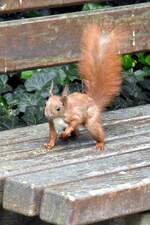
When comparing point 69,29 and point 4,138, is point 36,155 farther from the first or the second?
point 69,29

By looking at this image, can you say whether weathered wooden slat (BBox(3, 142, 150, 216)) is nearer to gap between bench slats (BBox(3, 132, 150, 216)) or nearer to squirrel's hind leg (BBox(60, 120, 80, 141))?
gap between bench slats (BBox(3, 132, 150, 216))

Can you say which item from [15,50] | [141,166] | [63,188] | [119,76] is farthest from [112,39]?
[63,188]

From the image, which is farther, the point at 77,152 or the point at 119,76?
the point at 119,76

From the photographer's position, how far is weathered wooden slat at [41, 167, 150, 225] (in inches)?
114

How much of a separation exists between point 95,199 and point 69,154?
0.55m

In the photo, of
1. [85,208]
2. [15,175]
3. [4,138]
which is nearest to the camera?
[85,208]

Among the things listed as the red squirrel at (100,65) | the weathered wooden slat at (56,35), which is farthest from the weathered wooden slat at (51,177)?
the weathered wooden slat at (56,35)

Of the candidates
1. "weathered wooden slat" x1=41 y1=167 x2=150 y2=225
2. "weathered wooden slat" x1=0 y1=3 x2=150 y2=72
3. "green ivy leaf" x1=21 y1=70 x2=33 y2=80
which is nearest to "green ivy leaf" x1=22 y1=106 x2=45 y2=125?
"green ivy leaf" x1=21 y1=70 x2=33 y2=80

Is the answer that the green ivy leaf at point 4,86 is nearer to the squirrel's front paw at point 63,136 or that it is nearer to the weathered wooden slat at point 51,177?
the squirrel's front paw at point 63,136

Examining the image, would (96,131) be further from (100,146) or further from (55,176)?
(55,176)

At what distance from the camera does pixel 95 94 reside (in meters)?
3.81

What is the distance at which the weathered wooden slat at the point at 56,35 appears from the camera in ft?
13.3

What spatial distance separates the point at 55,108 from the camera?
11.4 ft

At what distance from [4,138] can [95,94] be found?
0.42 meters
